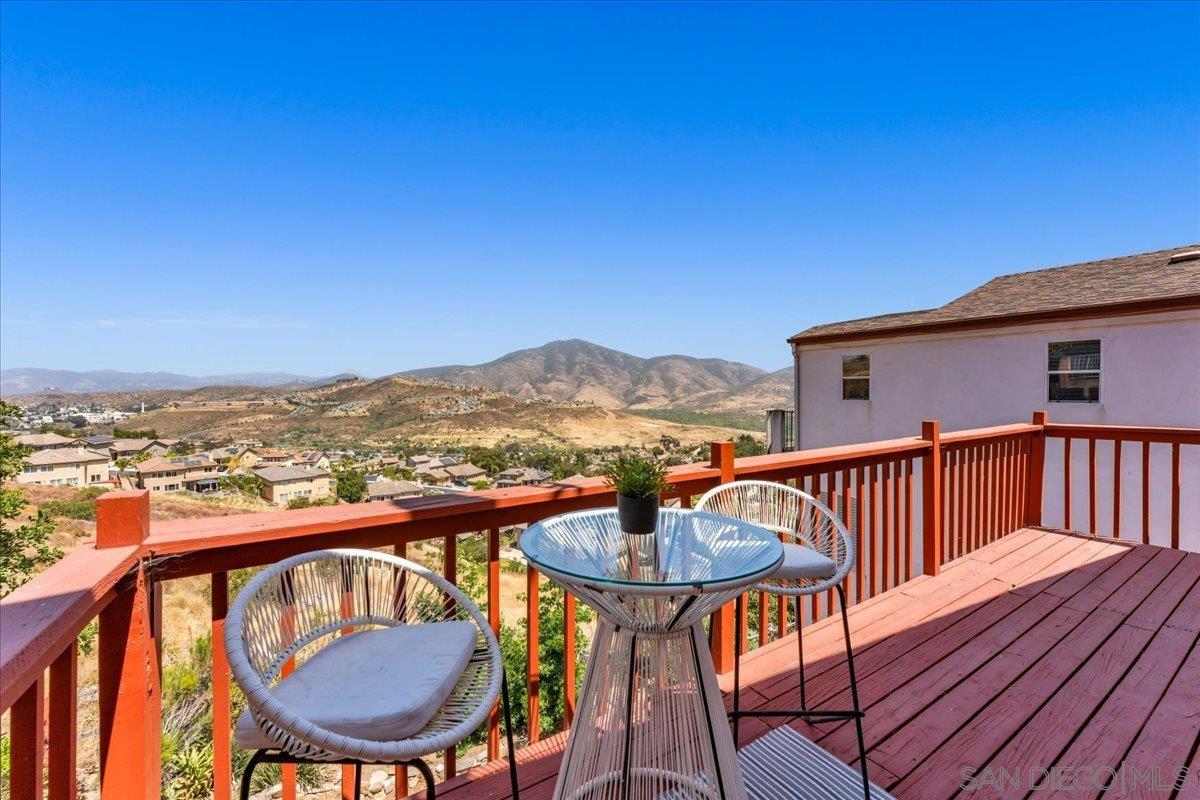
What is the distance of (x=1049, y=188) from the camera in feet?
46.6

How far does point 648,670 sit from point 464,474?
77.9 feet

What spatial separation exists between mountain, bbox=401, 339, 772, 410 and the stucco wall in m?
60.9

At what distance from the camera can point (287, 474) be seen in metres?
24.1

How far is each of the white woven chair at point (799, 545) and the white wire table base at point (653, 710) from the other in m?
0.51

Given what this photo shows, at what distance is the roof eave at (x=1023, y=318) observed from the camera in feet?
22.1

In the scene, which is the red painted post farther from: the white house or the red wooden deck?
the white house

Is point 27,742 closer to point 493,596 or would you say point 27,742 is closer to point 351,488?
point 493,596

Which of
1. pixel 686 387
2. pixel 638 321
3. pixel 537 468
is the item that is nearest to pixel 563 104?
pixel 537 468

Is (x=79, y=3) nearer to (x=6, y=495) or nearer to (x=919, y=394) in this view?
(x=6, y=495)

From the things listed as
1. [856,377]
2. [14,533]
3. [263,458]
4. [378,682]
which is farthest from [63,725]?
[263,458]

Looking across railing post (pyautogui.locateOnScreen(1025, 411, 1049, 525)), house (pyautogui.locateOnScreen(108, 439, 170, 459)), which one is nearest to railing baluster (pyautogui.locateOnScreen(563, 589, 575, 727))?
railing post (pyautogui.locateOnScreen(1025, 411, 1049, 525))

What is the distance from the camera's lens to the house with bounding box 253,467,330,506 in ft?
77.6

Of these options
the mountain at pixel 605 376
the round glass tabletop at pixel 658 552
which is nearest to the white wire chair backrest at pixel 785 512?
the round glass tabletop at pixel 658 552

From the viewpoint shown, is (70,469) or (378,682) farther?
(70,469)
